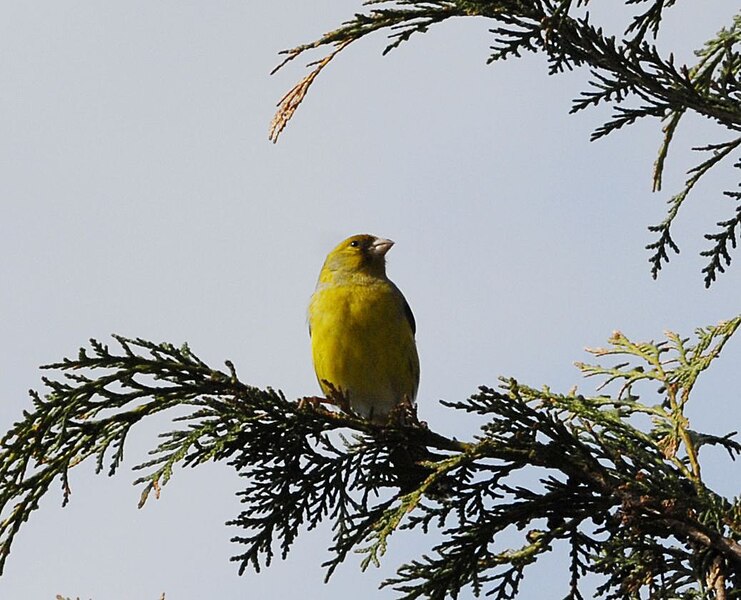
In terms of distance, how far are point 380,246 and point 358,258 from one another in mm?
268

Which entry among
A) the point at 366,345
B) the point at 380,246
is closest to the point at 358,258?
the point at 380,246

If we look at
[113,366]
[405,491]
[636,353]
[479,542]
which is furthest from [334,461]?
[636,353]

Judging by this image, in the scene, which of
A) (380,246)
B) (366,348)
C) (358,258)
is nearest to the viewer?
(366,348)

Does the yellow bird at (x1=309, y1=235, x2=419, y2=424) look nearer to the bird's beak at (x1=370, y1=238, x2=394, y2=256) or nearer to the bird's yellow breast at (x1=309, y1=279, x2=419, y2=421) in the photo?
the bird's yellow breast at (x1=309, y1=279, x2=419, y2=421)

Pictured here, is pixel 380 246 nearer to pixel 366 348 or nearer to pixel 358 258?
pixel 358 258

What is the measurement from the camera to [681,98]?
441 centimetres

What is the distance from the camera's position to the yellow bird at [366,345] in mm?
6988

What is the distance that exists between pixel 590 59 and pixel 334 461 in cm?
176

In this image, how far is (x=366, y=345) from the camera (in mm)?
6996

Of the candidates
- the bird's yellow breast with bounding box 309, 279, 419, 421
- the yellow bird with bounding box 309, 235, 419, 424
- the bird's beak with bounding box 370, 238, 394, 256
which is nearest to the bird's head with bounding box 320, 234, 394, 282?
the bird's beak with bounding box 370, 238, 394, 256

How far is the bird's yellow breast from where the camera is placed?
6.98 meters

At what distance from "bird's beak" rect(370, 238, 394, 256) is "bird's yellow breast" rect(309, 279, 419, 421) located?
3.25ft

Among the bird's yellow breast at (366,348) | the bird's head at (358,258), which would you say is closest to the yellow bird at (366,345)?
the bird's yellow breast at (366,348)

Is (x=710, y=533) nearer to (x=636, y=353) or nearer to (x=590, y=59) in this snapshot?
(x=636, y=353)
